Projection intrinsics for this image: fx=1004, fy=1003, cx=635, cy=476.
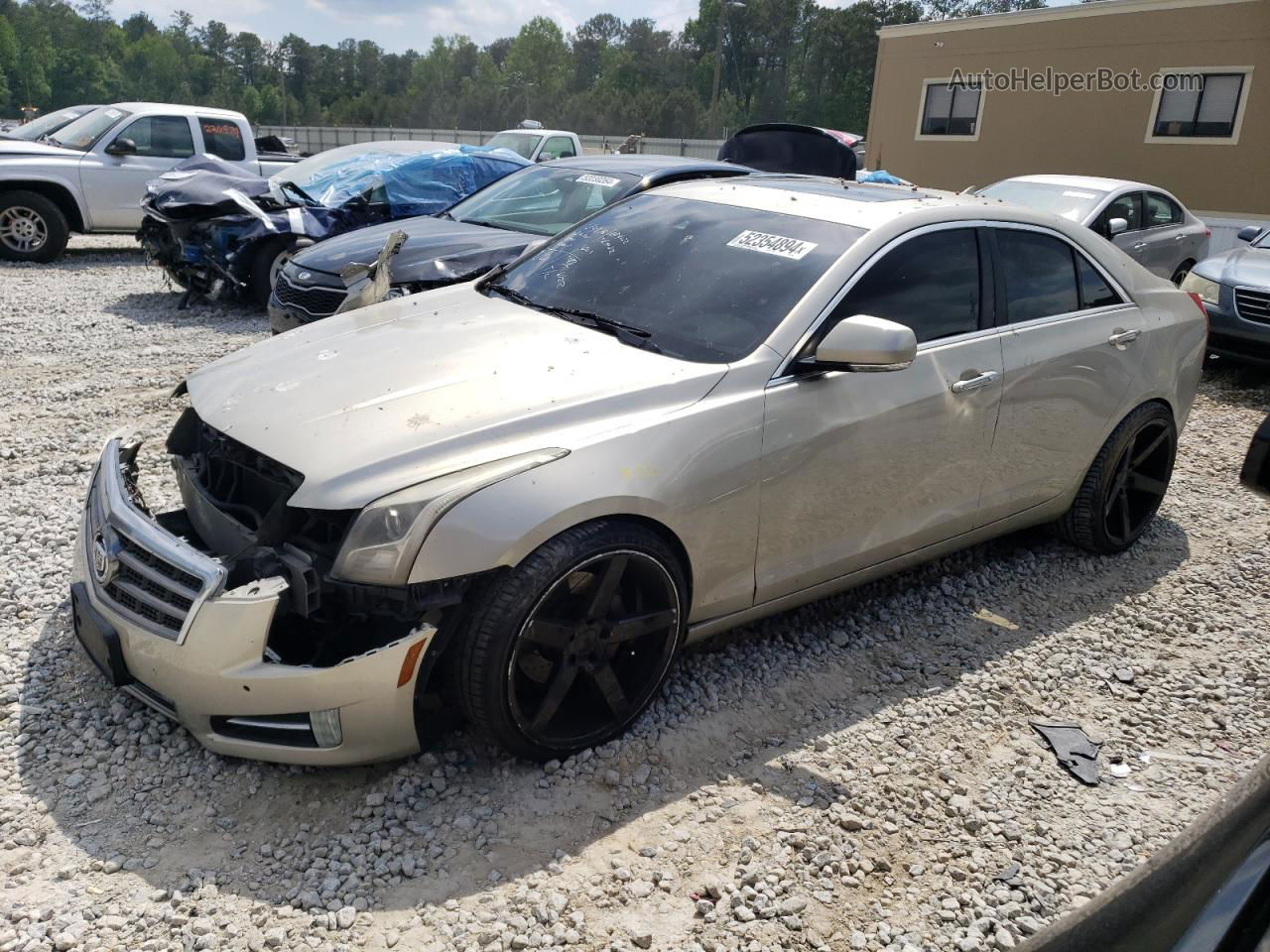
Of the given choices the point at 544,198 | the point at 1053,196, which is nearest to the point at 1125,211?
the point at 1053,196

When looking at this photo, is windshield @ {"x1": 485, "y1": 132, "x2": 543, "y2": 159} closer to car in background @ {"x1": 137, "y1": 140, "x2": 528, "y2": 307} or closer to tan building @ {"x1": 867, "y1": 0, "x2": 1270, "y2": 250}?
car in background @ {"x1": 137, "y1": 140, "x2": 528, "y2": 307}

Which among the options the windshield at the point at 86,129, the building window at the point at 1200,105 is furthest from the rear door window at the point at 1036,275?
the building window at the point at 1200,105

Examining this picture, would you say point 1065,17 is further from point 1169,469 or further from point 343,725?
point 343,725

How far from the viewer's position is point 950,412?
3.73m

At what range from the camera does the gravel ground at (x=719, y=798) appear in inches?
98.0

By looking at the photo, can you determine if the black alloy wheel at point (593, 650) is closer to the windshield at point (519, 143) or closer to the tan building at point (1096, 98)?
the windshield at point (519, 143)

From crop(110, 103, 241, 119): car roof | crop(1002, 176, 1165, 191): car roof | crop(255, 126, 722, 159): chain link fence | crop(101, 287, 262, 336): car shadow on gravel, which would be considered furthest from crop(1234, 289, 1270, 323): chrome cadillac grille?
crop(255, 126, 722, 159): chain link fence

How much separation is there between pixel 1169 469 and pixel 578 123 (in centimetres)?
7305

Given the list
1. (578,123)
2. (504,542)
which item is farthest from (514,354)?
(578,123)

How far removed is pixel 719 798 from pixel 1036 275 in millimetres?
2610

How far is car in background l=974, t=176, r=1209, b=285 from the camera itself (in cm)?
1020

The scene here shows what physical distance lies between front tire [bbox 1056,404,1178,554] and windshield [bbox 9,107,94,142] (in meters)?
13.2

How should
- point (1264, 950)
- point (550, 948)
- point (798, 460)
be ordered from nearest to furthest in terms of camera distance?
1. point (1264, 950)
2. point (550, 948)
3. point (798, 460)

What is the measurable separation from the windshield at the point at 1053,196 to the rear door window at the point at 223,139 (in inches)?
356
